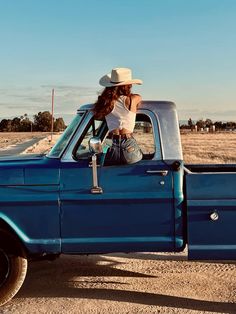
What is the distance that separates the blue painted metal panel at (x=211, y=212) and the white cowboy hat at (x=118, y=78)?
1008mm

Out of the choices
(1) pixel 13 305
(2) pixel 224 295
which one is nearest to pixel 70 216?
(1) pixel 13 305

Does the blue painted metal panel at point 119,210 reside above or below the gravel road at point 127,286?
above

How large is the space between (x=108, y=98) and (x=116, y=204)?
0.95m

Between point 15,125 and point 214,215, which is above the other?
point 15,125

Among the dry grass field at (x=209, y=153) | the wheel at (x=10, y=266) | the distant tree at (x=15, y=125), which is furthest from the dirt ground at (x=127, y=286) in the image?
the distant tree at (x=15, y=125)

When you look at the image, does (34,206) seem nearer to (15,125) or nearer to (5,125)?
(15,125)

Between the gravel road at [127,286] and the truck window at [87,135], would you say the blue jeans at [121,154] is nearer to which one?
the truck window at [87,135]

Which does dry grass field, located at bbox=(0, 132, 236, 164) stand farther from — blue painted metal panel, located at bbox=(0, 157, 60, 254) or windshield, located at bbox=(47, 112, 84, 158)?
blue painted metal panel, located at bbox=(0, 157, 60, 254)

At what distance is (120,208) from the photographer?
186 inches

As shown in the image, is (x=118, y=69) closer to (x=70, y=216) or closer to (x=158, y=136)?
(x=158, y=136)

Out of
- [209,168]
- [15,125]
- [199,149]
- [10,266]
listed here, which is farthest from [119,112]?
[15,125]

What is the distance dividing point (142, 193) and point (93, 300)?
1211 mm

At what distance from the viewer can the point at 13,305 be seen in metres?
4.97

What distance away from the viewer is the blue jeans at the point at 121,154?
475 cm
